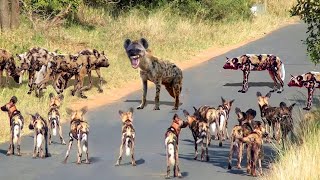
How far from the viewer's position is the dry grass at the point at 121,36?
2112cm

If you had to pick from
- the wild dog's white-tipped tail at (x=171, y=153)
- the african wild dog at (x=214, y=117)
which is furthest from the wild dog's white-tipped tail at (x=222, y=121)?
the wild dog's white-tipped tail at (x=171, y=153)

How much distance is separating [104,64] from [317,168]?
9.82 meters

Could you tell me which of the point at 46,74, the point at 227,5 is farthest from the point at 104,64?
the point at 227,5

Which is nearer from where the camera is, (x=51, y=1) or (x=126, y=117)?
(x=126, y=117)

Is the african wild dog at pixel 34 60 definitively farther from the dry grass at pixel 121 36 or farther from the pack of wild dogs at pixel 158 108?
the dry grass at pixel 121 36

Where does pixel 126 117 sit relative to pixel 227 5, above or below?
below

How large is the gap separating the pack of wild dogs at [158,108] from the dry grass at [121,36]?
552 millimetres

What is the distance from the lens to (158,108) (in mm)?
17609

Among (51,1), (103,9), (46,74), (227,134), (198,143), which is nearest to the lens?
(198,143)

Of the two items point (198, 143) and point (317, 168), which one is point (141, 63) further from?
point (317, 168)

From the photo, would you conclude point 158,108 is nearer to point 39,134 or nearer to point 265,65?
point 265,65

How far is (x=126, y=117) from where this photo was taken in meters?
12.2

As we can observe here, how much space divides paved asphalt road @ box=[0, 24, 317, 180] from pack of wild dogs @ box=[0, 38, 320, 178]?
0.73ft

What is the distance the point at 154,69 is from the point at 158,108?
2.88 feet
